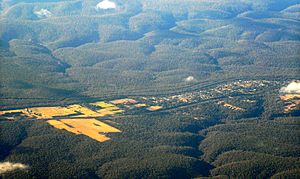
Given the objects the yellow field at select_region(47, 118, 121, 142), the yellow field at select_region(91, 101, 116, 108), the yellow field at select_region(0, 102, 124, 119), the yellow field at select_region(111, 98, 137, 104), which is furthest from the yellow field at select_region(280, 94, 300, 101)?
the yellow field at select_region(47, 118, 121, 142)

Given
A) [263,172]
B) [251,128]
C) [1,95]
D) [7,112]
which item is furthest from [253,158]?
[1,95]

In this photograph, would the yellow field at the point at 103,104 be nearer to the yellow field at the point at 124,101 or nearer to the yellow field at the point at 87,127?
the yellow field at the point at 124,101

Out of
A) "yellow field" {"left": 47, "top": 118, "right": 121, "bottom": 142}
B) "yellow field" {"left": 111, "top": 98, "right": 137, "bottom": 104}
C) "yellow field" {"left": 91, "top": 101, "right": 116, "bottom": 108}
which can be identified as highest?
"yellow field" {"left": 47, "top": 118, "right": 121, "bottom": 142}

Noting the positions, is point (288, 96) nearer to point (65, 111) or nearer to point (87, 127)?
point (87, 127)

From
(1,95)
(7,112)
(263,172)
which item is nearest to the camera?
(263,172)

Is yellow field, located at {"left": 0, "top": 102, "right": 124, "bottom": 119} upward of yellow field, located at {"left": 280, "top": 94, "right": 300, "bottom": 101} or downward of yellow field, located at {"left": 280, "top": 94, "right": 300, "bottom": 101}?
upward

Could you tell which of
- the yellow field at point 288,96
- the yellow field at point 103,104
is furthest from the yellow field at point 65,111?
the yellow field at point 288,96

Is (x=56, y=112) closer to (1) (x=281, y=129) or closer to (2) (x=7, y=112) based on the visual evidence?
(2) (x=7, y=112)

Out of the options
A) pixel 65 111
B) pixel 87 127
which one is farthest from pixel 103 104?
pixel 87 127

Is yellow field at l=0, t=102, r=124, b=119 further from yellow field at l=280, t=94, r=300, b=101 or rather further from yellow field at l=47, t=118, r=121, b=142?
yellow field at l=280, t=94, r=300, b=101
